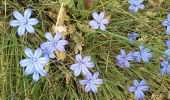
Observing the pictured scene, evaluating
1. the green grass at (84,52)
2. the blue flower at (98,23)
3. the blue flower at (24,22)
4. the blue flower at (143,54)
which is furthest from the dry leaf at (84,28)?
the blue flower at (24,22)

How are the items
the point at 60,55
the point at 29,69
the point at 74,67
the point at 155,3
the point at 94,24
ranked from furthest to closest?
the point at 155,3 < the point at 60,55 < the point at 94,24 < the point at 74,67 < the point at 29,69

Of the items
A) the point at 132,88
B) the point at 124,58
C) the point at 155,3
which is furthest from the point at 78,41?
the point at 155,3

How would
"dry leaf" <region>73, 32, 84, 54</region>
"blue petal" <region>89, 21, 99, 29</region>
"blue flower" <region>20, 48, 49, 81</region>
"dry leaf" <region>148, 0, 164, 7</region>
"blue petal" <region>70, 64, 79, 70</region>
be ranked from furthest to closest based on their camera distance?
"dry leaf" <region>148, 0, 164, 7</region>
"dry leaf" <region>73, 32, 84, 54</region>
"blue petal" <region>89, 21, 99, 29</region>
"blue petal" <region>70, 64, 79, 70</region>
"blue flower" <region>20, 48, 49, 81</region>

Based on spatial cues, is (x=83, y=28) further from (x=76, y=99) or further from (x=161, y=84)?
(x=161, y=84)

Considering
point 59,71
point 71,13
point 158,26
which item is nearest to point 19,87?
point 59,71

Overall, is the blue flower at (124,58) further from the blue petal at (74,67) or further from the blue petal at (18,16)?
the blue petal at (18,16)

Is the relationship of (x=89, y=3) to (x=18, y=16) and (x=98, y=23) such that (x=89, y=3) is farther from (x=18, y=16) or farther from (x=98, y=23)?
(x=18, y=16)

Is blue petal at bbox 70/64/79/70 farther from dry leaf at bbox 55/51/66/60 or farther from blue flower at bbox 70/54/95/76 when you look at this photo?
dry leaf at bbox 55/51/66/60

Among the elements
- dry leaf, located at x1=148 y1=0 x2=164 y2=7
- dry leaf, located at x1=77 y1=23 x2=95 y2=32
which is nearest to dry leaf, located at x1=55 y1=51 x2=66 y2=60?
dry leaf, located at x1=77 y1=23 x2=95 y2=32
